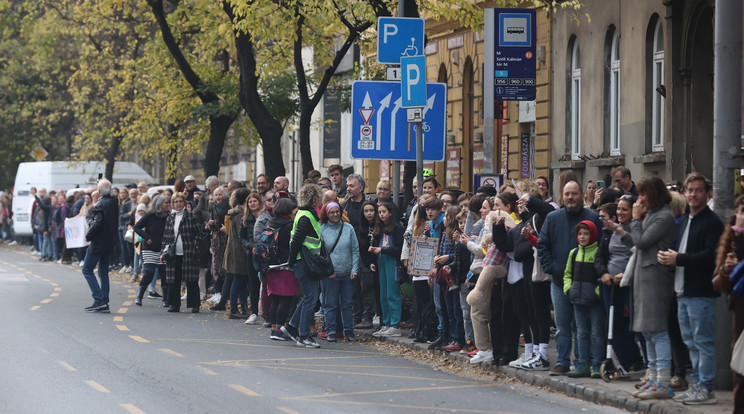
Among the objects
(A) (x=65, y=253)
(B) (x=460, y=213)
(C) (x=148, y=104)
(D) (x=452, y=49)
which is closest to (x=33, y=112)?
(C) (x=148, y=104)

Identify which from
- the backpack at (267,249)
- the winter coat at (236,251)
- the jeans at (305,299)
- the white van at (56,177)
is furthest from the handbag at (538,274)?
the white van at (56,177)

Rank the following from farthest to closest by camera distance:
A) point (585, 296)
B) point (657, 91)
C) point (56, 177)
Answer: point (56, 177) → point (657, 91) → point (585, 296)

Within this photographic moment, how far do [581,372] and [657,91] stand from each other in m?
10.5

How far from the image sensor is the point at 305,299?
15.7 metres

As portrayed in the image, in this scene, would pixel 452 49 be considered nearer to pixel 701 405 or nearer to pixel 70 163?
pixel 70 163

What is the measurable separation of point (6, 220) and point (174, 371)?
38.6 meters

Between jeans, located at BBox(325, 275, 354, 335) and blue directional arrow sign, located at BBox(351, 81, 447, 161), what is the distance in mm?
1906

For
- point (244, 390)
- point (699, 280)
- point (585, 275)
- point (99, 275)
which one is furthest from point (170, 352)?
point (699, 280)

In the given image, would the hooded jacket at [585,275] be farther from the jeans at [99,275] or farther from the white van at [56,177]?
the white van at [56,177]

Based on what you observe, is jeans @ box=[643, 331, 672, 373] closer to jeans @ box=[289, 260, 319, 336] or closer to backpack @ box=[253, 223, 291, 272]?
jeans @ box=[289, 260, 319, 336]

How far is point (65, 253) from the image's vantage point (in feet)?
113

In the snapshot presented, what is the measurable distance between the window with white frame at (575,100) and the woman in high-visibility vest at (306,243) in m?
11.2

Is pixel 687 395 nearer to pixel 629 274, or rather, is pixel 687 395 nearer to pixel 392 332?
pixel 629 274

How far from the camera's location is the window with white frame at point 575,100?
25.8m
